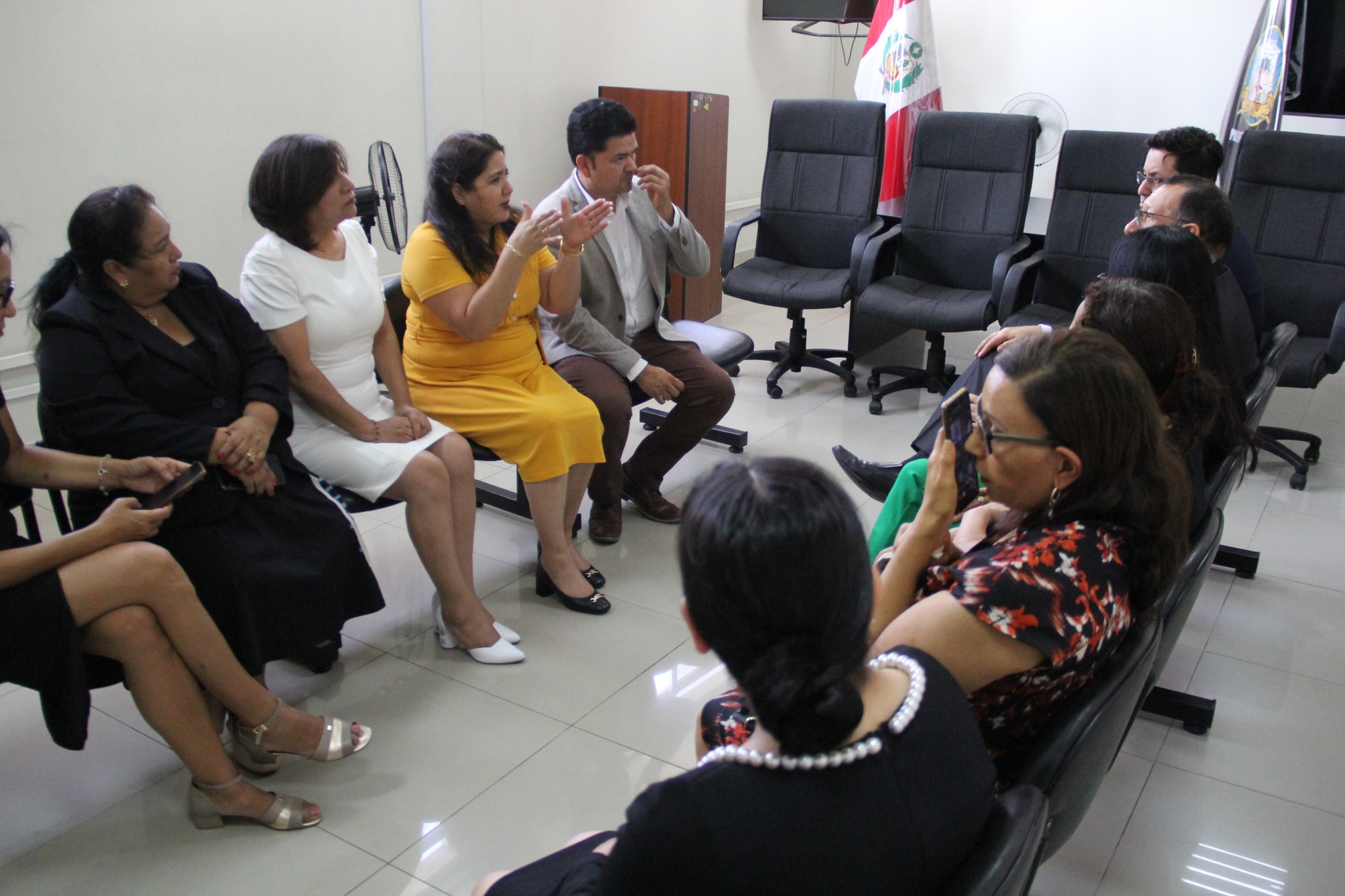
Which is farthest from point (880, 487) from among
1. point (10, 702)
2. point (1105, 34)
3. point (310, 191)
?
point (1105, 34)

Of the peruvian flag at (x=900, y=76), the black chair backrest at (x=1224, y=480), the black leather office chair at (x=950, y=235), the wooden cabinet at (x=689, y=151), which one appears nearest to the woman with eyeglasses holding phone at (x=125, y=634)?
the black chair backrest at (x=1224, y=480)

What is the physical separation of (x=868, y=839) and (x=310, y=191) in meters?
1.88

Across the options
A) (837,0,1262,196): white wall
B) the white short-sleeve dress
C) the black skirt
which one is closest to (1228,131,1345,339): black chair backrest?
(837,0,1262,196): white wall

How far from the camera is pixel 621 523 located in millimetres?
3105

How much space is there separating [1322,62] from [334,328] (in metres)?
4.76

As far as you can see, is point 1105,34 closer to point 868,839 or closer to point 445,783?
point 445,783

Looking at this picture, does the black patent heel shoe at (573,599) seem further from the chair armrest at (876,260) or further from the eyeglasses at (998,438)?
the chair armrest at (876,260)

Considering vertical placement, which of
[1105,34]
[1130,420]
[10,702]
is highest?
[1105,34]

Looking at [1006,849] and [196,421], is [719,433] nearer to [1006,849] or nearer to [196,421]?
[196,421]

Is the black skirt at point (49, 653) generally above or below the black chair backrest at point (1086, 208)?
below

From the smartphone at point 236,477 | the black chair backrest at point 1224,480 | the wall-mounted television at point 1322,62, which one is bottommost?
the smartphone at point 236,477

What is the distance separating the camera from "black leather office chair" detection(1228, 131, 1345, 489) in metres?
3.60

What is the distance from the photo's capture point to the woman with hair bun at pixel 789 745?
81cm

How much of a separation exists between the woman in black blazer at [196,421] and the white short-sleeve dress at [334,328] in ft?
0.38
